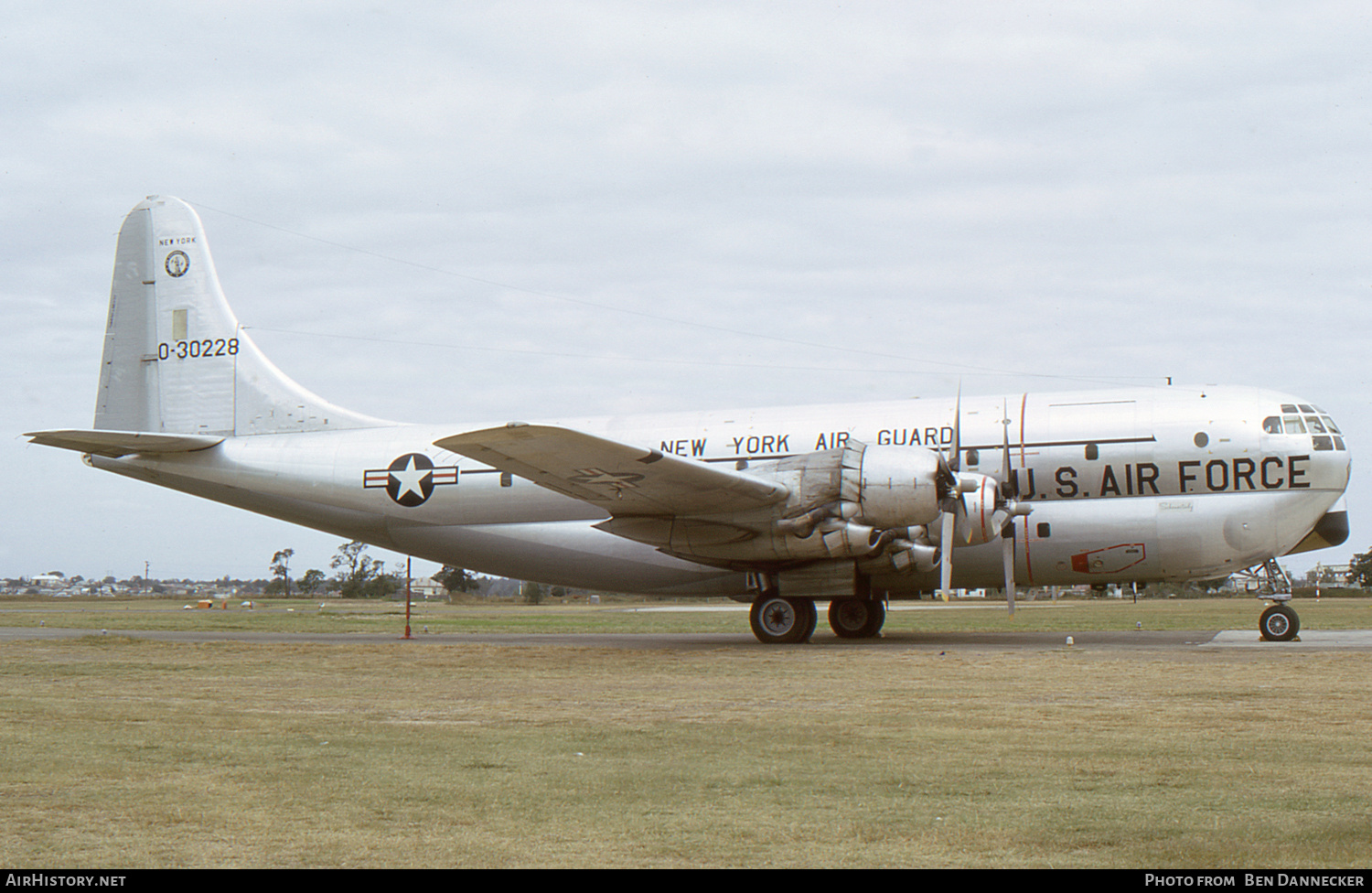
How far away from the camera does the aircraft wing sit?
18.0 metres

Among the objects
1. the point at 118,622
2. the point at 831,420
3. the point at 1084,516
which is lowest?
the point at 118,622

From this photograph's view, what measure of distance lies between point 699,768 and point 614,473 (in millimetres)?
11669

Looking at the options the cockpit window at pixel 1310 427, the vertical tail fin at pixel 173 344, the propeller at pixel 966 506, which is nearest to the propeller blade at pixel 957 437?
the propeller at pixel 966 506

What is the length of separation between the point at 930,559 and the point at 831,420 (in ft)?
11.3

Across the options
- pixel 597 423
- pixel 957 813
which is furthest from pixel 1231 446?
pixel 957 813

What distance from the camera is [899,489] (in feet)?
62.2

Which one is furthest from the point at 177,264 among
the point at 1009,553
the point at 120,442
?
the point at 1009,553

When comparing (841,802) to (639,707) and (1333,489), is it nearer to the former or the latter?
(639,707)

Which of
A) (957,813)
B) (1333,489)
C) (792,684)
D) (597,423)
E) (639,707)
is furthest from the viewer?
(597,423)

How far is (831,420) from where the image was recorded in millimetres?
22500

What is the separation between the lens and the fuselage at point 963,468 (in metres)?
20.2

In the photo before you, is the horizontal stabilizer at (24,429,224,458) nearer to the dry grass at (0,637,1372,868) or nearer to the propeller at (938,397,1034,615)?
the dry grass at (0,637,1372,868)

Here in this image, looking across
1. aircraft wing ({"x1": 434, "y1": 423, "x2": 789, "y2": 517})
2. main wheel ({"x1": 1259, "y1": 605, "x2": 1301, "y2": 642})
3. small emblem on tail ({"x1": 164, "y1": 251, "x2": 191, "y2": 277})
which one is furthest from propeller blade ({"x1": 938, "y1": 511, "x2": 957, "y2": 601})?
small emblem on tail ({"x1": 164, "y1": 251, "x2": 191, "y2": 277})

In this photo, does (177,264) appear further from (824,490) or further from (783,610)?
(824,490)
